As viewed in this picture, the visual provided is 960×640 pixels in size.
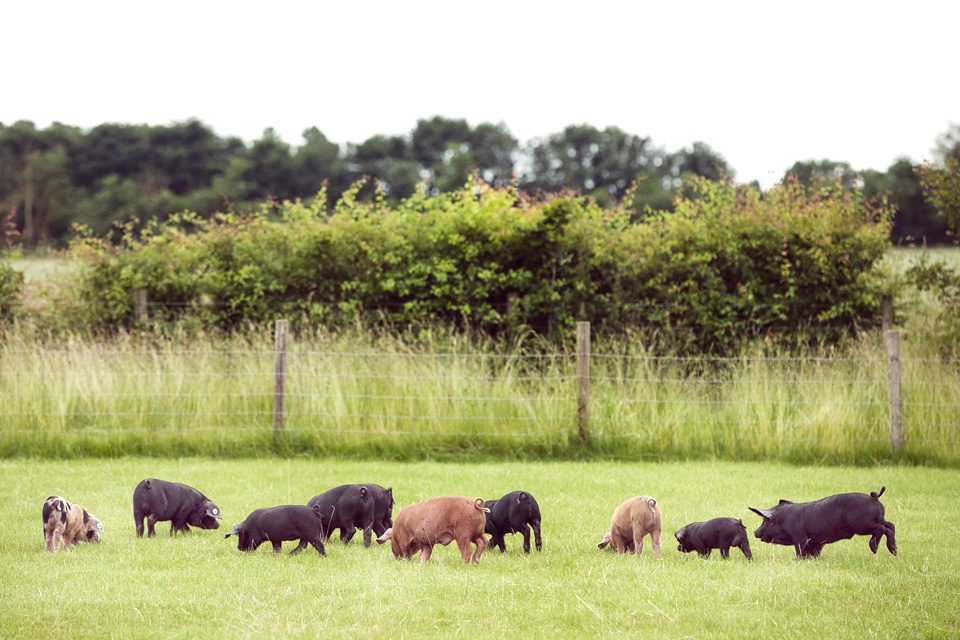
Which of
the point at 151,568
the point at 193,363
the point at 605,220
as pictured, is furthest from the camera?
the point at 605,220

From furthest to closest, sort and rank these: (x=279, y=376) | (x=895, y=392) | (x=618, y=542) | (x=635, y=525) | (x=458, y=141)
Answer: (x=458, y=141), (x=279, y=376), (x=895, y=392), (x=618, y=542), (x=635, y=525)

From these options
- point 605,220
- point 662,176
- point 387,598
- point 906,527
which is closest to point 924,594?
point 906,527

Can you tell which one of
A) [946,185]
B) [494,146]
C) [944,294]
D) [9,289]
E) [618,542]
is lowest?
[618,542]

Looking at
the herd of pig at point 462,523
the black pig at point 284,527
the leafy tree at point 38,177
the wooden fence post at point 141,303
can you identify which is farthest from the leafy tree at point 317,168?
the black pig at point 284,527

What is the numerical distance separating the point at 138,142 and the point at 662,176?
89.8 ft

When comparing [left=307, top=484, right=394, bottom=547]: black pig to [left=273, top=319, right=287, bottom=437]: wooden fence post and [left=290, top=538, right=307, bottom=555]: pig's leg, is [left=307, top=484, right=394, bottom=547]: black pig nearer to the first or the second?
[left=290, top=538, right=307, bottom=555]: pig's leg

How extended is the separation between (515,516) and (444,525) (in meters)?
0.61

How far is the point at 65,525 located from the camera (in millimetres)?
5480

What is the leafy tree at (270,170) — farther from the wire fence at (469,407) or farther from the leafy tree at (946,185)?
the leafy tree at (946,185)

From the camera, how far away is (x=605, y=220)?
523 inches

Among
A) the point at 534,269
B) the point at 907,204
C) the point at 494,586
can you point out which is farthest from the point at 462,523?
the point at 907,204

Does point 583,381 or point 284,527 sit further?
point 583,381

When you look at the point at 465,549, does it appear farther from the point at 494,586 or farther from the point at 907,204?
the point at 907,204

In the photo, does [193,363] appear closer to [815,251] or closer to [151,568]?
[151,568]
